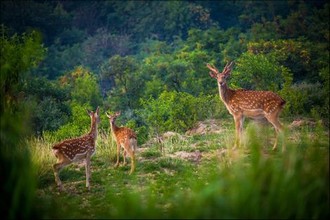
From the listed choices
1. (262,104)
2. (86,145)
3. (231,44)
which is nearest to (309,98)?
(262,104)

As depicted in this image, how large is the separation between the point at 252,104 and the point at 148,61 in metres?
27.8

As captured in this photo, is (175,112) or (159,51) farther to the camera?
(159,51)

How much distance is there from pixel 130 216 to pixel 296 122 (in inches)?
431

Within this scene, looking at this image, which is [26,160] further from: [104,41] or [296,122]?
[104,41]

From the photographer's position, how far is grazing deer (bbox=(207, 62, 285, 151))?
1251cm

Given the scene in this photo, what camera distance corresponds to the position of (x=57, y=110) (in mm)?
21406

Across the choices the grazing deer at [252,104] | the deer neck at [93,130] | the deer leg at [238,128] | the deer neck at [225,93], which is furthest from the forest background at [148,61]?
the deer neck at [225,93]

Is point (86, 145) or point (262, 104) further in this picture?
point (262, 104)

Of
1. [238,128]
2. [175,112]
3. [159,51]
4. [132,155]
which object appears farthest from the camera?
[159,51]

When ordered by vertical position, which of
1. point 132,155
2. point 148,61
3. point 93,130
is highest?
point 148,61

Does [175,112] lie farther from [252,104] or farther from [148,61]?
[148,61]

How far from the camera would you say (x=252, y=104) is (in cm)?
1280

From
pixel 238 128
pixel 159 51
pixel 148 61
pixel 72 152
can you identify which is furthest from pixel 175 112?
pixel 159 51

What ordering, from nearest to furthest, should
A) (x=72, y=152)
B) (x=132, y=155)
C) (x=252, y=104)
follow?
(x=72, y=152), (x=132, y=155), (x=252, y=104)
